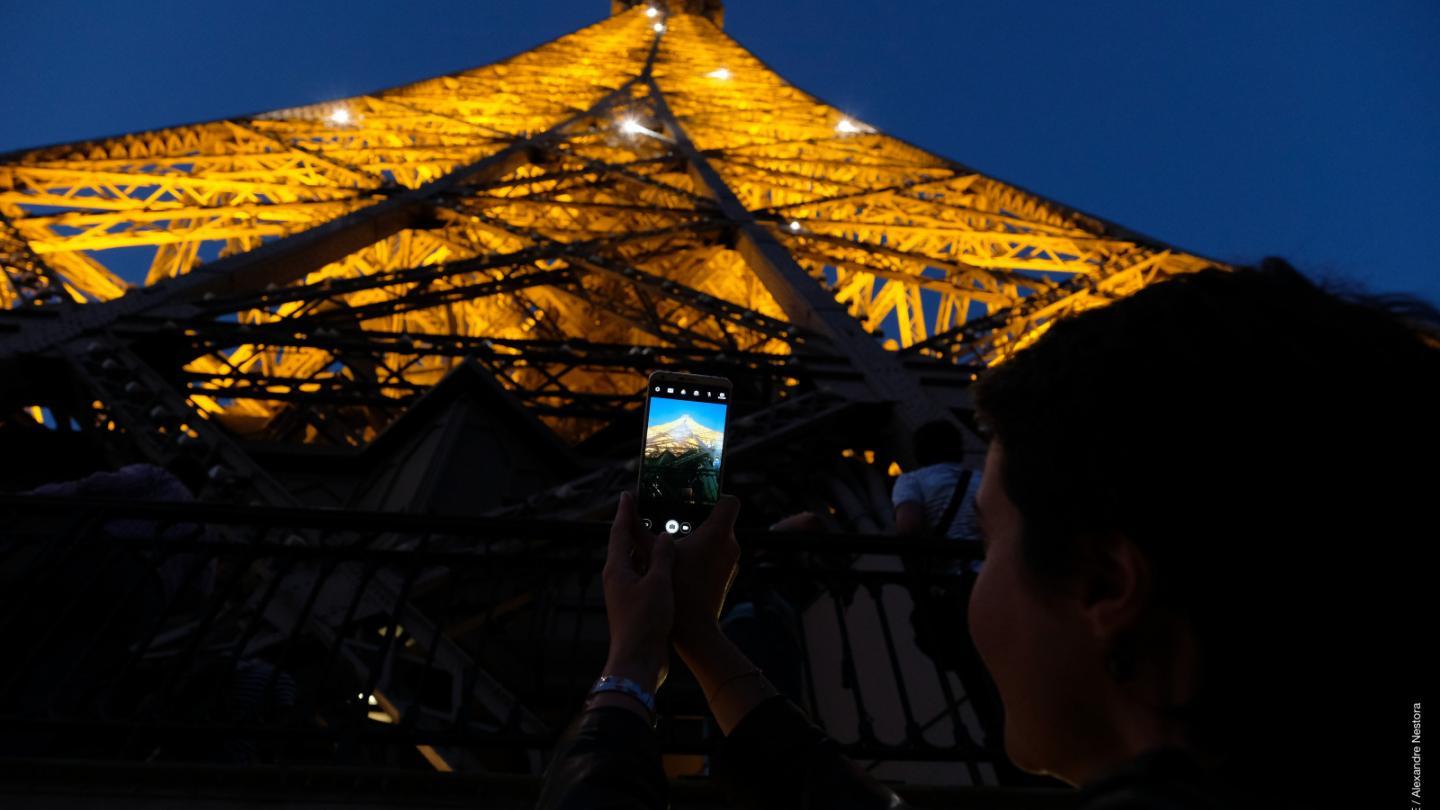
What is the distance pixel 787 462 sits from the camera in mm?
7383

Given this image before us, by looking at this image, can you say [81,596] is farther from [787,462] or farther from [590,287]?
[590,287]

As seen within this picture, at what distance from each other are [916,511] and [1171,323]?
3.66 m

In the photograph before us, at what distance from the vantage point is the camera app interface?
1.85 meters

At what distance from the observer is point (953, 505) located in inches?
170

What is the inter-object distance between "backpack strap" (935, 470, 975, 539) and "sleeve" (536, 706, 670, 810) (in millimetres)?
3264

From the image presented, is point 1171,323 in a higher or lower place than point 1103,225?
lower

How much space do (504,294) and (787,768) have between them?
1514cm

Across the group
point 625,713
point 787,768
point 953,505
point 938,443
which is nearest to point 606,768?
point 625,713

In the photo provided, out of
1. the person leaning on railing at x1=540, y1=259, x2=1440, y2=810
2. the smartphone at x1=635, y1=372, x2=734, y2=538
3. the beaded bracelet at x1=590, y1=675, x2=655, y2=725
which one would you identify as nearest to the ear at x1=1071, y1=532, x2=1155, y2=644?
the person leaning on railing at x1=540, y1=259, x2=1440, y2=810

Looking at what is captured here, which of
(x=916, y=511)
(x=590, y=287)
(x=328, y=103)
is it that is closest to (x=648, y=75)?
(x=328, y=103)

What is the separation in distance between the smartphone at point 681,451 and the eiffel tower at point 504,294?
2.41 ft

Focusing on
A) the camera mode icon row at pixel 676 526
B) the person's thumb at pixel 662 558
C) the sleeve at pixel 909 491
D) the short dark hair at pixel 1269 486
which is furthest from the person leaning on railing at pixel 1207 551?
the sleeve at pixel 909 491

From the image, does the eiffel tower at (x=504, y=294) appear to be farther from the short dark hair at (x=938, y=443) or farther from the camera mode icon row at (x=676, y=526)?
the short dark hair at (x=938, y=443)

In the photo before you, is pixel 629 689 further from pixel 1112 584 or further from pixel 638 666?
pixel 1112 584
